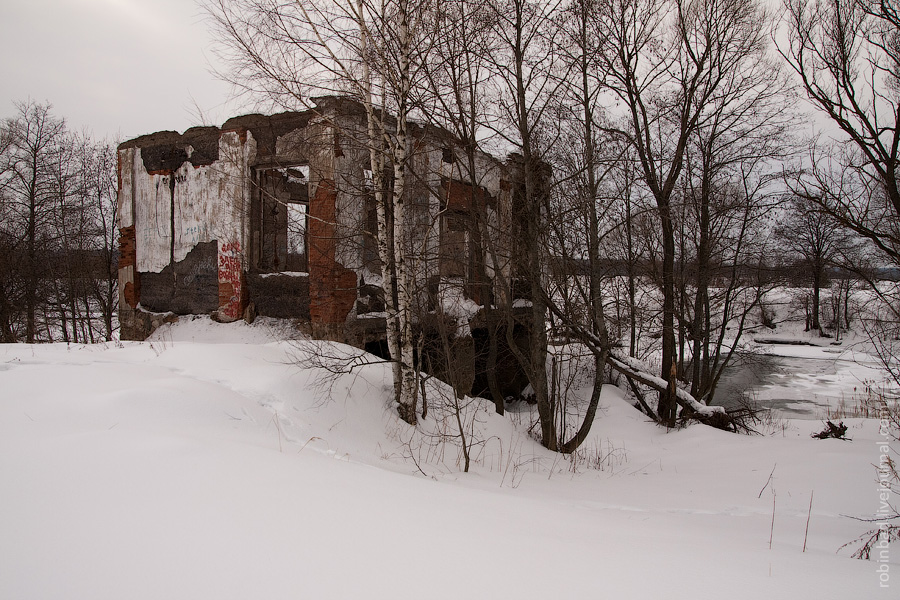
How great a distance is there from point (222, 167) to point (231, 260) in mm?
1777

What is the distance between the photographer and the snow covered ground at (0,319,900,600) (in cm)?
190

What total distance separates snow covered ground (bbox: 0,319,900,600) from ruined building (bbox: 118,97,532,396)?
121 inches

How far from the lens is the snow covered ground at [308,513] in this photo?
6.24 ft

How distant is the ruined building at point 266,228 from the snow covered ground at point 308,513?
307 centimetres

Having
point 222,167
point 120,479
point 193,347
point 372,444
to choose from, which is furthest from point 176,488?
point 222,167

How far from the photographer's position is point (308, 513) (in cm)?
244

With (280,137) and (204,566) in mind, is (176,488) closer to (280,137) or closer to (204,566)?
(204,566)

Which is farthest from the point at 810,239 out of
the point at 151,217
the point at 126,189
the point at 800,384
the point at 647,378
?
the point at 126,189

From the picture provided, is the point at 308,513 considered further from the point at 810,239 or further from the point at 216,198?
the point at 810,239

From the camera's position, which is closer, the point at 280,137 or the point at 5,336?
the point at 280,137

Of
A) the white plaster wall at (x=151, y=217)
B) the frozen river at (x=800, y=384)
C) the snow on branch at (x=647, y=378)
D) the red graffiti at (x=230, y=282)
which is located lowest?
the frozen river at (x=800, y=384)

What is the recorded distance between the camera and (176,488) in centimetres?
246

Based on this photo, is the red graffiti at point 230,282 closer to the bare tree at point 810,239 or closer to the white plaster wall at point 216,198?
the white plaster wall at point 216,198

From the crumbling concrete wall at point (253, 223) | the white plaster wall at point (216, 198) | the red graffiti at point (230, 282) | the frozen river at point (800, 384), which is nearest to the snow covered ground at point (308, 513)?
the crumbling concrete wall at point (253, 223)
